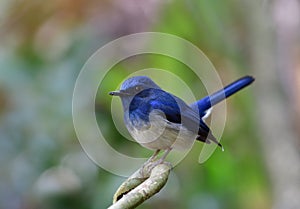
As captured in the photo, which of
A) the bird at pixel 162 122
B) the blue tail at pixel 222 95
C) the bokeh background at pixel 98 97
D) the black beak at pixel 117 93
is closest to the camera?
the black beak at pixel 117 93

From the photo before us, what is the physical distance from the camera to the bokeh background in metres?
3.14

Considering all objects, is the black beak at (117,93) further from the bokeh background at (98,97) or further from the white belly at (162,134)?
the bokeh background at (98,97)

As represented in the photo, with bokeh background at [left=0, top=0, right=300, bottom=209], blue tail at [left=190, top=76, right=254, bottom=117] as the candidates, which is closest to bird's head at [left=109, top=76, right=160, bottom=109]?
blue tail at [left=190, top=76, right=254, bottom=117]

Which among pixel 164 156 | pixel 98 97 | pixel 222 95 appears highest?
pixel 98 97

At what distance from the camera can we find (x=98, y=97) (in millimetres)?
3393

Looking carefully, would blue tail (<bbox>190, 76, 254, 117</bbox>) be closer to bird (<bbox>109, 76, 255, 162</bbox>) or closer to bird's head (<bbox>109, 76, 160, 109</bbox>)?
bird (<bbox>109, 76, 255, 162</bbox>)

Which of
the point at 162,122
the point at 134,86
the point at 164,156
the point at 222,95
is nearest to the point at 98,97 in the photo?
the point at 222,95

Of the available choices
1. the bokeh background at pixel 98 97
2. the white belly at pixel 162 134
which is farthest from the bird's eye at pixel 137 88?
the bokeh background at pixel 98 97

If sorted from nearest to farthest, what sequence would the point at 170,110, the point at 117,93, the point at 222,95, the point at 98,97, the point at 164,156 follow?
the point at 117,93 → the point at 164,156 → the point at 170,110 → the point at 222,95 → the point at 98,97

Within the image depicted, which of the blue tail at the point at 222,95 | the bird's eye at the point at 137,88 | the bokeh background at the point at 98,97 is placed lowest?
the bird's eye at the point at 137,88

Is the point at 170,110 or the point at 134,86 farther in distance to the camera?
the point at 170,110

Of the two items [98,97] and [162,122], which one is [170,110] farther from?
[98,97]

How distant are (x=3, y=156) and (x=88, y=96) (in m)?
0.53

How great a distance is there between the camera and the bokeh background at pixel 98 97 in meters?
3.14
